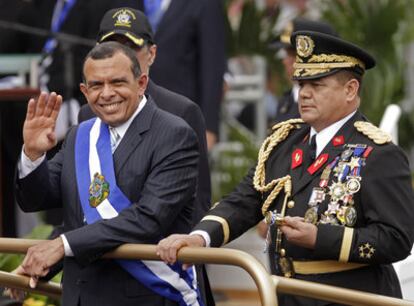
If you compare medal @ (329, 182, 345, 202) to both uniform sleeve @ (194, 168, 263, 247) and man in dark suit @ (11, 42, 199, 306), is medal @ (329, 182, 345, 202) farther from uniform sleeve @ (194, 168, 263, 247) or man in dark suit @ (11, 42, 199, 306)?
man in dark suit @ (11, 42, 199, 306)

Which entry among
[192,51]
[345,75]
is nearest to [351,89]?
[345,75]

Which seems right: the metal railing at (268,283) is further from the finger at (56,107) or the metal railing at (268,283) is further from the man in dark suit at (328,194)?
the finger at (56,107)

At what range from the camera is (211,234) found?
5.89 metres

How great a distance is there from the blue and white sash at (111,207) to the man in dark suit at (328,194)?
0.68 feet

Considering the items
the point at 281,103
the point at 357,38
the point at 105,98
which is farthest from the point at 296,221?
the point at 357,38

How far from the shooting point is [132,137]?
5.96 m

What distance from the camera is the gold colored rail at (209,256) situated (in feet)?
17.1

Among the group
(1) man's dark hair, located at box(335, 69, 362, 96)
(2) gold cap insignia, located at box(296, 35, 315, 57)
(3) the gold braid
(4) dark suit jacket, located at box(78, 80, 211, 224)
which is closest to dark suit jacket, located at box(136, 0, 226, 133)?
(4) dark suit jacket, located at box(78, 80, 211, 224)

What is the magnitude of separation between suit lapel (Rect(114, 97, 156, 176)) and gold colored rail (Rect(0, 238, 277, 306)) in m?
0.38

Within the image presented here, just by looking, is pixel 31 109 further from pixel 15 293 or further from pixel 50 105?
pixel 15 293

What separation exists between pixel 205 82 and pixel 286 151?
2910mm

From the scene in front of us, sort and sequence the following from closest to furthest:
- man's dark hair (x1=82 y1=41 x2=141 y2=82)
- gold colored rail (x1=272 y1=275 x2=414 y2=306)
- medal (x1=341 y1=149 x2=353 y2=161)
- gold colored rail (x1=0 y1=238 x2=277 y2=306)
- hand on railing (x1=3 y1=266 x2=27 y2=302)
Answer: gold colored rail (x1=0 y1=238 x2=277 y2=306), gold colored rail (x1=272 y1=275 x2=414 y2=306), medal (x1=341 y1=149 x2=353 y2=161), man's dark hair (x1=82 y1=41 x2=141 y2=82), hand on railing (x1=3 y1=266 x2=27 y2=302)

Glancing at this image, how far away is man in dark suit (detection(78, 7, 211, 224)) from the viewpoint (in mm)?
7039

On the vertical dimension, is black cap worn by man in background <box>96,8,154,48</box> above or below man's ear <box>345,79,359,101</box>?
above
